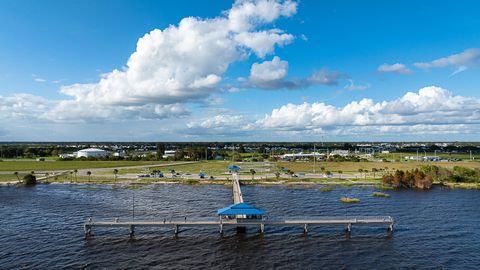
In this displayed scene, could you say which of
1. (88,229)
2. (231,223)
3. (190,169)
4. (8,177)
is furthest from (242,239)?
(8,177)

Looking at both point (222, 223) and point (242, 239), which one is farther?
point (222, 223)

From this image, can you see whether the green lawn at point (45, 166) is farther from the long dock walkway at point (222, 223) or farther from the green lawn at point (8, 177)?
the long dock walkway at point (222, 223)

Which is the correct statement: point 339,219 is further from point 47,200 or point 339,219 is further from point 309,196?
point 47,200

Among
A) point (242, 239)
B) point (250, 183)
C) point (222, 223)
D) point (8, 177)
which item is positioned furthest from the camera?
point (8, 177)

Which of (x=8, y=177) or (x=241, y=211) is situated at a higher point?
(x=241, y=211)

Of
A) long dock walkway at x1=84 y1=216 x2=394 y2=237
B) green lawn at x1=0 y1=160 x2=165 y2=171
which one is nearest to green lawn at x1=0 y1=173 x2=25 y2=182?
green lawn at x1=0 y1=160 x2=165 y2=171

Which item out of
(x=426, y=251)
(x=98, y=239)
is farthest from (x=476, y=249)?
(x=98, y=239)

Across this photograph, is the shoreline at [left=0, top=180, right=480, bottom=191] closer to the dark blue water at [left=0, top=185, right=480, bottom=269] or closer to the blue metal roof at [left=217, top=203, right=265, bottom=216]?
the dark blue water at [left=0, top=185, right=480, bottom=269]

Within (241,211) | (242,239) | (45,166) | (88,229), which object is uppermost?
(45,166)

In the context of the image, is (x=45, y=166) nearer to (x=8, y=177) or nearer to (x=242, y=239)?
(x=8, y=177)
